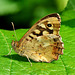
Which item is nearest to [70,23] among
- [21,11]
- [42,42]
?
[42,42]

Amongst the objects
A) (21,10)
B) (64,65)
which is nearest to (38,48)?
(64,65)

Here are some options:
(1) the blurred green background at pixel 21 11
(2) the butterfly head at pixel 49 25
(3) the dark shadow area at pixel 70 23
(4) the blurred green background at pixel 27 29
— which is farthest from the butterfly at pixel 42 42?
(1) the blurred green background at pixel 21 11

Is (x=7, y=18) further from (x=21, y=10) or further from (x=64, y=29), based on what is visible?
(x=64, y=29)

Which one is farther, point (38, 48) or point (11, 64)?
point (38, 48)

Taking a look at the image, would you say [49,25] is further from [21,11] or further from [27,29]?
[21,11]

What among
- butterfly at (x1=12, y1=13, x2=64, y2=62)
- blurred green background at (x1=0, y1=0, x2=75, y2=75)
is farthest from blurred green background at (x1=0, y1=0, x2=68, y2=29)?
butterfly at (x1=12, y1=13, x2=64, y2=62)

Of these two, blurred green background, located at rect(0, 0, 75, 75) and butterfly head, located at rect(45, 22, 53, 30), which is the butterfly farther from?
blurred green background, located at rect(0, 0, 75, 75)

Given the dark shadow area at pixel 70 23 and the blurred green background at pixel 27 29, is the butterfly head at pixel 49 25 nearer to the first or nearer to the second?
the blurred green background at pixel 27 29
